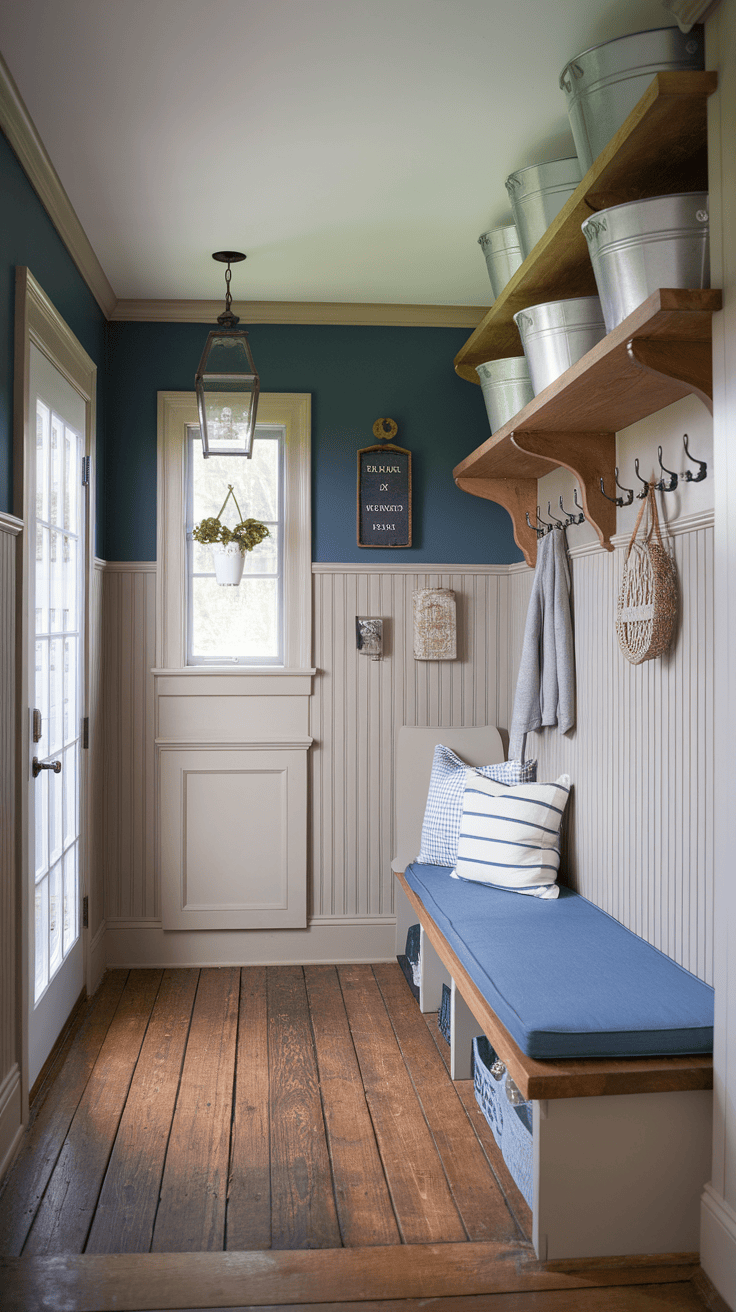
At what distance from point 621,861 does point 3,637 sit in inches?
71.2

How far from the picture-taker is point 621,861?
271cm

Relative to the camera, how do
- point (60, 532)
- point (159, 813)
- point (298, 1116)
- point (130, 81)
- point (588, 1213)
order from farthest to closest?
point (159, 813), point (60, 532), point (298, 1116), point (130, 81), point (588, 1213)

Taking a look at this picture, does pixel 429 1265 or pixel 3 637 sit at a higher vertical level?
pixel 3 637

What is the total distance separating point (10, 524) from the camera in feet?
7.83

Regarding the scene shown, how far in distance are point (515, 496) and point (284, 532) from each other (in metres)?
0.97

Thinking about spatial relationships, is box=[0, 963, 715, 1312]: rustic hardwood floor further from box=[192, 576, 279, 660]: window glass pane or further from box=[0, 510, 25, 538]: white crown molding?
box=[0, 510, 25, 538]: white crown molding

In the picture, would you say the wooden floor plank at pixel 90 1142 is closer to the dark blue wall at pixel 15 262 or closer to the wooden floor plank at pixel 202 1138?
the wooden floor plank at pixel 202 1138

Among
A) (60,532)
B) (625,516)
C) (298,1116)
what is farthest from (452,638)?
(298,1116)

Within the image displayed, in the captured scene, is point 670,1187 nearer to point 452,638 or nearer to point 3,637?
point 3,637

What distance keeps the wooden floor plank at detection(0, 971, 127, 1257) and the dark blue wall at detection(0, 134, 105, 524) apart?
1.67m

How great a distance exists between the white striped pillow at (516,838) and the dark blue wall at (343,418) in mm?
1228

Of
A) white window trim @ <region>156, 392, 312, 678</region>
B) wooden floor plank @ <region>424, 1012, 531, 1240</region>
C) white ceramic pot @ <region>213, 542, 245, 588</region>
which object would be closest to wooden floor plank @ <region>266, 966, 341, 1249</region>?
wooden floor plank @ <region>424, 1012, 531, 1240</region>

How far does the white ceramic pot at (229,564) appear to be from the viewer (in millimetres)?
3762

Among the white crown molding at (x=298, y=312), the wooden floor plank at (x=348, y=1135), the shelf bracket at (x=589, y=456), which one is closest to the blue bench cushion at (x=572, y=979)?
the wooden floor plank at (x=348, y=1135)
